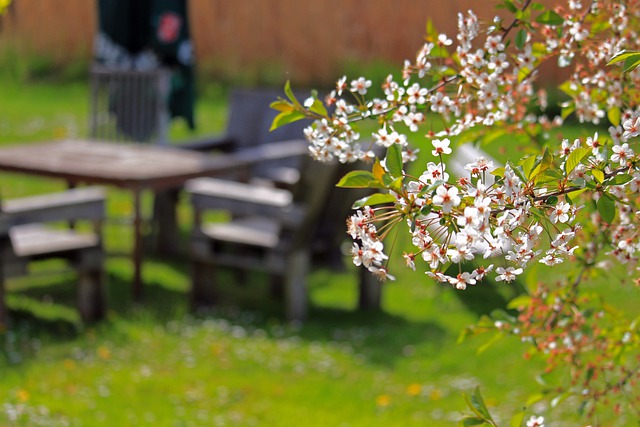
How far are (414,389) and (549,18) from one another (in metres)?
2.76

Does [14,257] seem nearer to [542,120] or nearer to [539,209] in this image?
[542,120]

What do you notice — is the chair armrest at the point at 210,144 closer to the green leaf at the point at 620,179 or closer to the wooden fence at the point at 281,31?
the wooden fence at the point at 281,31

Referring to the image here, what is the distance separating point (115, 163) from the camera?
6578 millimetres

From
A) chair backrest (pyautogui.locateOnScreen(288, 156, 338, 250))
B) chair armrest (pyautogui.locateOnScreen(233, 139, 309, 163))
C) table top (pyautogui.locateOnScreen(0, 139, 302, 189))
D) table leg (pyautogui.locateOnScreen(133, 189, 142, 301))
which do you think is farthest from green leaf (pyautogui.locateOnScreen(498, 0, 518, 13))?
chair armrest (pyautogui.locateOnScreen(233, 139, 309, 163))

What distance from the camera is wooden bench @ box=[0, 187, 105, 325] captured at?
220 inches

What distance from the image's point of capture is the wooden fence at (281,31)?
15.2 meters

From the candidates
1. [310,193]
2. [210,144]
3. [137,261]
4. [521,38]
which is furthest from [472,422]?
[210,144]

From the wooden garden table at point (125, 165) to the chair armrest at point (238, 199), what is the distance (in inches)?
4.4

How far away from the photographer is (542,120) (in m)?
3.00

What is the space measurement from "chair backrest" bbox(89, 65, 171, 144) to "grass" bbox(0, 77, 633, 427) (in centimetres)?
180

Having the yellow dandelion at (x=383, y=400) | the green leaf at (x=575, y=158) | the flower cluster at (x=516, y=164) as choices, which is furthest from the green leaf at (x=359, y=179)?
the yellow dandelion at (x=383, y=400)

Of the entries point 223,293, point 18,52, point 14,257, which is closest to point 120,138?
point 223,293

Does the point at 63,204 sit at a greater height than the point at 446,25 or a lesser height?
lesser

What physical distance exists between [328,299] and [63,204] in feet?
5.56
